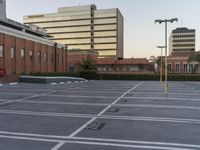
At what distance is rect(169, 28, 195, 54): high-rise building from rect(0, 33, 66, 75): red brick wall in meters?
97.9

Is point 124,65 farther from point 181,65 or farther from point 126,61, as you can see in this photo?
point 181,65

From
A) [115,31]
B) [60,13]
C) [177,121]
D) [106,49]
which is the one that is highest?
[60,13]

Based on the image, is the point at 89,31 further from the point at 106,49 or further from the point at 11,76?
the point at 11,76

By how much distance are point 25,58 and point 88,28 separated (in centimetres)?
7870

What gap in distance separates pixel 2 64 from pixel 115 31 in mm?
84336

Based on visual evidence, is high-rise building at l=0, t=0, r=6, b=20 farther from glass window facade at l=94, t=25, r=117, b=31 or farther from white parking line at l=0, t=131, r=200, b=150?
glass window facade at l=94, t=25, r=117, b=31

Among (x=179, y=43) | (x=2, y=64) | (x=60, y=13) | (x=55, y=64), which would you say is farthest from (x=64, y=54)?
(x=179, y=43)

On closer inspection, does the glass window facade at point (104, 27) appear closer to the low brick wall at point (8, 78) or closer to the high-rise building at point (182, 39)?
the high-rise building at point (182, 39)

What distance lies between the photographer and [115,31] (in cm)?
11825

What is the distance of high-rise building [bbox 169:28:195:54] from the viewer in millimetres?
144250

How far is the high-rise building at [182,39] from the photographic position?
144250 millimetres

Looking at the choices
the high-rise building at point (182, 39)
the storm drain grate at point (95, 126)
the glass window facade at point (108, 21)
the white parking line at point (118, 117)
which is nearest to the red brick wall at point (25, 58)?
the white parking line at point (118, 117)

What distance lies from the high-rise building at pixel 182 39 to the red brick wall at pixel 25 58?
321 feet

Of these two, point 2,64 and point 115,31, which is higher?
point 115,31
